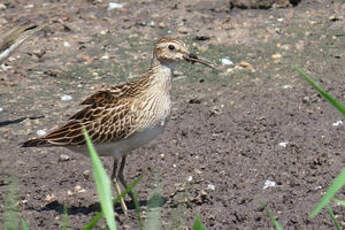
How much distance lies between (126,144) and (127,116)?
0.76 feet

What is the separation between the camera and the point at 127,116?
616 centimetres

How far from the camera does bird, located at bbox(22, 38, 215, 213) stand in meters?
6.15

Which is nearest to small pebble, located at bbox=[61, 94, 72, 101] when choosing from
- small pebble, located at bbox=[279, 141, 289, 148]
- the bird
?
the bird

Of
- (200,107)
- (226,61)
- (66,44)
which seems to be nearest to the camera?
(200,107)

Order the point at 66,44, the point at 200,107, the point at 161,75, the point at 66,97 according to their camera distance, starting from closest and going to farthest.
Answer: the point at 161,75 < the point at 200,107 < the point at 66,97 < the point at 66,44

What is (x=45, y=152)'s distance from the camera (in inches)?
295

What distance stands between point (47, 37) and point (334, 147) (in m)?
4.50

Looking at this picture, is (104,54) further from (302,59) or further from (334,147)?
(334,147)

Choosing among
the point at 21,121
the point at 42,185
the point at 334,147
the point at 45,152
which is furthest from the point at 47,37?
the point at 334,147

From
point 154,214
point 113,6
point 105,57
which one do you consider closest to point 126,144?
point 154,214

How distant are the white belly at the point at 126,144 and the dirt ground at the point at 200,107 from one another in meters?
0.36

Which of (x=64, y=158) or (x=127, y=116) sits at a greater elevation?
(x=127, y=116)

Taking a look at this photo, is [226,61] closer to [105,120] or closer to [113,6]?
[113,6]

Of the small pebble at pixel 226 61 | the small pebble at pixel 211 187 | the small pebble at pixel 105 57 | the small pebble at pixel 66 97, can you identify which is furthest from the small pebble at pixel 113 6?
the small pebble at pixel 211 187
